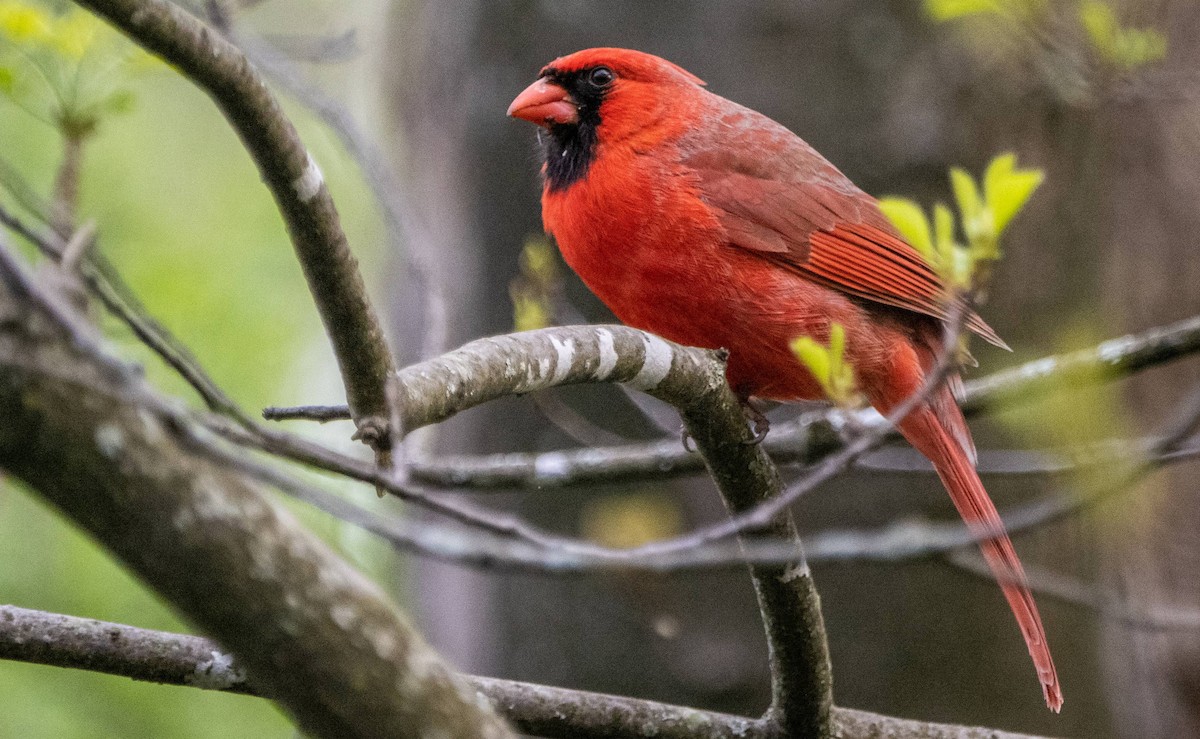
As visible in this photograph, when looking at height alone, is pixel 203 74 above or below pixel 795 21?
below

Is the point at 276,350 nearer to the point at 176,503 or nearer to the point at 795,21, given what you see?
the point at 795,21

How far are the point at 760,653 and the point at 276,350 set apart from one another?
3235 mm

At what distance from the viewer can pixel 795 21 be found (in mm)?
4172

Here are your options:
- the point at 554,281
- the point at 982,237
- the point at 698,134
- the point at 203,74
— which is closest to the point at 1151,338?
the point at 982,237

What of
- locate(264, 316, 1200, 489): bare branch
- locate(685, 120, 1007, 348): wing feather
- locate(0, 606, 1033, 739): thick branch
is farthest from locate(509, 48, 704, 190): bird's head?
locate(0, 606, 1033, 739): thick branch

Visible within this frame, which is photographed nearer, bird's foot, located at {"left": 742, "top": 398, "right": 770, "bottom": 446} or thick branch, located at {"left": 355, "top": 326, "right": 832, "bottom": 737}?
thick branch, located at {"left": 355, "top": 326, "right": 832, "bottom": 737}

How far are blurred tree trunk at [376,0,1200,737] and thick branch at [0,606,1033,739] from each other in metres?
1.15

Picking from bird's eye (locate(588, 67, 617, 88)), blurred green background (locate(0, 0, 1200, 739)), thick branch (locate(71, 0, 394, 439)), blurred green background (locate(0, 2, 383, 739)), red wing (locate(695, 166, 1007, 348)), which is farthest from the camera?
blurred green background (locate(0, 2, 383, 739))

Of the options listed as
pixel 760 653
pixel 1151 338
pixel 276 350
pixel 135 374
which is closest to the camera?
pixel 135 374

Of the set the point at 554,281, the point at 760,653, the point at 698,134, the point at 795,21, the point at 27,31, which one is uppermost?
the point at 795,21

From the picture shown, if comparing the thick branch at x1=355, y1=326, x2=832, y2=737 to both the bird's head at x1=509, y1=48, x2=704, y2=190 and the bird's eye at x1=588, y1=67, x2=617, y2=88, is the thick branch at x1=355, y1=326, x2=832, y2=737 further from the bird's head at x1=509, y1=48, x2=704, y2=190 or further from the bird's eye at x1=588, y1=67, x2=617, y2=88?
the bird's eye at x1=588, y1=67, x2=617, y2=88

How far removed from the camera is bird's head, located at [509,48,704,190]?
11.8ft

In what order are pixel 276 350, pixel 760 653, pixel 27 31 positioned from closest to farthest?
pixel 27 31 → pixel 760 653 → pixel 276 350

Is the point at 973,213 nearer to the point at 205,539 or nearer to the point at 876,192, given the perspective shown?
the point at 205,539
